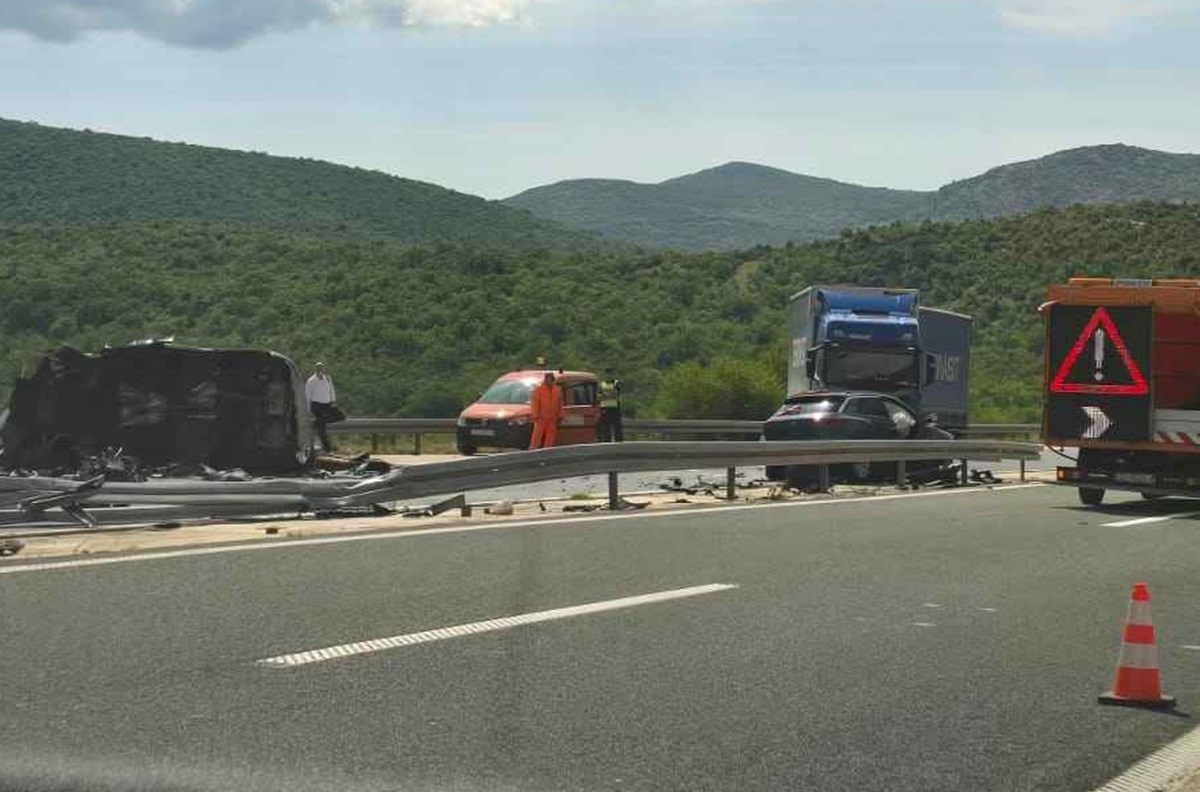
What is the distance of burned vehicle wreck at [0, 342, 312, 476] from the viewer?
14.3 meters

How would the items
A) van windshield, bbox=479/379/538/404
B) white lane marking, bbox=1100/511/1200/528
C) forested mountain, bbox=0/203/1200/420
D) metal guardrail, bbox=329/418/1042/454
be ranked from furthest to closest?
forested mountain, bbox=0/203/1200/420
metal guardrail, bbox=329/418/1042/454
van windshield, bbox=479/379/538/404
white lane marking, bbox=1100/511/1200/528

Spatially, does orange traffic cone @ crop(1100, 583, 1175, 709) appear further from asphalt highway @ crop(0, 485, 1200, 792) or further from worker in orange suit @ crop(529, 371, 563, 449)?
worker in orange suit @ crop(529, 371, 563, 449)

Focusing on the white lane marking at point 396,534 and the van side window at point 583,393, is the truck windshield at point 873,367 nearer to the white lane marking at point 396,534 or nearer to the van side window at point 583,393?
the van side window at point 583,393

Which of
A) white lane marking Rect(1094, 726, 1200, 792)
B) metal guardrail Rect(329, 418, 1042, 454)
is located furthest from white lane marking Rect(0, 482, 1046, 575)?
metal guardrail Rect(329, 418, 1042, 454)

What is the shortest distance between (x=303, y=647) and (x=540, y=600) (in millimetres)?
2058

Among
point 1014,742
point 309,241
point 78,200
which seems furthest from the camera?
point 78,200

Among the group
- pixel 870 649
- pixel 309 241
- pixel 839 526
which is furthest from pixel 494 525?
pixel 309 241

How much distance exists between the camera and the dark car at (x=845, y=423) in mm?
23328

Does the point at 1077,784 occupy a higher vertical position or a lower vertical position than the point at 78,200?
lower

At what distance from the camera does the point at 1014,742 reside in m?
6.37

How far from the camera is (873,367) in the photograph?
29.4m

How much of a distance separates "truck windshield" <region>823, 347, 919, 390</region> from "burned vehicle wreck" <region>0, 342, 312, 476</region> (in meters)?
15.8

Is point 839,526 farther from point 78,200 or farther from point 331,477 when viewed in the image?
point 78,200

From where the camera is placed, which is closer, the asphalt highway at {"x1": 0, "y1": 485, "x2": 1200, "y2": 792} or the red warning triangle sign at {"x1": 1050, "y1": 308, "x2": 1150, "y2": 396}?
the asphalt highway at {"x1": 0, "y1": 485, "x2": 1200, "y2": 792}
